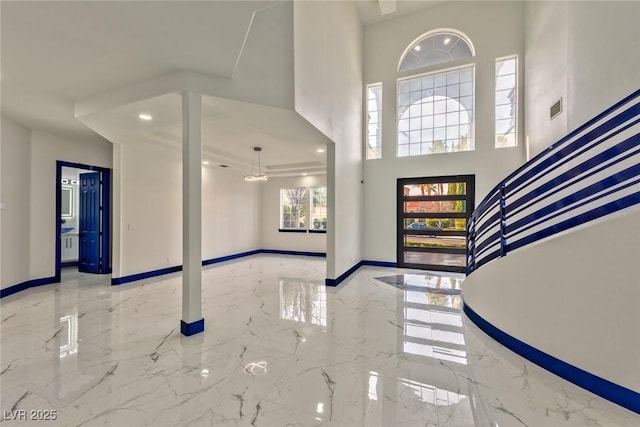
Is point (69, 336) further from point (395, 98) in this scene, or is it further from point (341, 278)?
point (395, 98)

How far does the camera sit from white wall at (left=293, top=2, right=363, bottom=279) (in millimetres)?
3850

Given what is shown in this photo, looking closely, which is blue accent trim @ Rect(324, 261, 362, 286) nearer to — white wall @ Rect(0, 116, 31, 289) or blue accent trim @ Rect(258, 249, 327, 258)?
blue accent trim @ Rect(258, 249, 327, 258)

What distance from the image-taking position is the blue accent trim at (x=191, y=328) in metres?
2.92

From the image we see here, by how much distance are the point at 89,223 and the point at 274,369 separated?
20.1ft

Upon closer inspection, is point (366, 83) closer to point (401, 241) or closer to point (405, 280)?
point (401, 241)

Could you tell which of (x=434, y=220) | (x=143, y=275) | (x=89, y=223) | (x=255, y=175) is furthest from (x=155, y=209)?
(x=434, y=220)

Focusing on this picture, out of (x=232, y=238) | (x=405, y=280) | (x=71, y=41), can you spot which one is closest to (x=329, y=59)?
(x=71, y=41)

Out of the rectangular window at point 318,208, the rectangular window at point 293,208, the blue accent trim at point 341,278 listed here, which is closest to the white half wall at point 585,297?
the blue accent trim at point 341,278

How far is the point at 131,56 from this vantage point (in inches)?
105

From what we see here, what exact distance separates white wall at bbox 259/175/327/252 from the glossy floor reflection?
4.53 metres

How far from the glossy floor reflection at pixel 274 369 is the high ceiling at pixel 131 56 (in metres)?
2.74

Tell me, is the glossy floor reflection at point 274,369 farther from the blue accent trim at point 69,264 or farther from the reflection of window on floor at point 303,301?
the blue accent trim at point 69,264

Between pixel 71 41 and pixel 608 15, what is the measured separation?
18.4 feet

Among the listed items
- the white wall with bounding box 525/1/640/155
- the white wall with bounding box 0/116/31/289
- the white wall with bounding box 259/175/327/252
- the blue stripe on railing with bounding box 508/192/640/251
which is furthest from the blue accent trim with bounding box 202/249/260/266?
the white wall with bounding box 525/1/640/155
